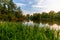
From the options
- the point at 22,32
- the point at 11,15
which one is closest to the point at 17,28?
the point at 22,32

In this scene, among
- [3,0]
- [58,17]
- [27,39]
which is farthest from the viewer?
[58,17]

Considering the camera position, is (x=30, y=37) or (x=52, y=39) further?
(x=52, y=39)

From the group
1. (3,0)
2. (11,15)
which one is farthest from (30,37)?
(11,15)

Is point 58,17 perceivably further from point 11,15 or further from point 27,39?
point 27,39

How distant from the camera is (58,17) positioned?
52.8 meters

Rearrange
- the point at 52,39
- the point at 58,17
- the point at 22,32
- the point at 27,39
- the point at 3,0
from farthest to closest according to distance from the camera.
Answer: the point at 58,17, the point at 3,0, the point at 52,39, the point at 22,32, the point at 27,39

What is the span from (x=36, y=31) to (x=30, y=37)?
72 centimetres

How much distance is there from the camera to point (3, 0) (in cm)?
3225

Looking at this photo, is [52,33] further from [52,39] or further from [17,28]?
[17,28]

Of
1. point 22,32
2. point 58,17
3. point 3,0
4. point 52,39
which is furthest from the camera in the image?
point 58,17

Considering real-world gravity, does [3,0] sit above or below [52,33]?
above

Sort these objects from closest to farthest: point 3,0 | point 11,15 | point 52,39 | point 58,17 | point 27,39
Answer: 1. point 27,39
2. point 52,39
3. point 3,0
4. point 11,15
5. point 58,17

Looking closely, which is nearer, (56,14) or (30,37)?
(30,37)

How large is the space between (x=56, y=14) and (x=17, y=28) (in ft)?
164
